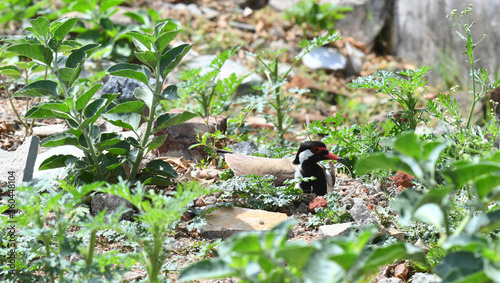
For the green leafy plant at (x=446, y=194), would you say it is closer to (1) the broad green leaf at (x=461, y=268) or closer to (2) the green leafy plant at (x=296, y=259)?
(1) the broad green leaf at (x=461, y=268)

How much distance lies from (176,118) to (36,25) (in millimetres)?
819

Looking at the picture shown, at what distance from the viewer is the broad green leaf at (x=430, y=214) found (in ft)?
5.04

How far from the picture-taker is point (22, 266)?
222 centimetres

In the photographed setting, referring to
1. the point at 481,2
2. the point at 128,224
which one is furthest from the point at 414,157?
the point at 481,2

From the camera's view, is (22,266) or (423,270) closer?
(22,266)

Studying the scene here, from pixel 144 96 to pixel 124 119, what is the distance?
0.52 feet

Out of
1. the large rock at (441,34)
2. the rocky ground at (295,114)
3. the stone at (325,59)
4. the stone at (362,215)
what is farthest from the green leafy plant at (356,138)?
the stone at (325,59)

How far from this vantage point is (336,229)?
2.62 metres

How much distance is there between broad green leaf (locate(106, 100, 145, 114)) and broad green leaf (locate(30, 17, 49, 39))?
0.51m

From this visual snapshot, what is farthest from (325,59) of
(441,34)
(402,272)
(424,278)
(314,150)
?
(424,278)

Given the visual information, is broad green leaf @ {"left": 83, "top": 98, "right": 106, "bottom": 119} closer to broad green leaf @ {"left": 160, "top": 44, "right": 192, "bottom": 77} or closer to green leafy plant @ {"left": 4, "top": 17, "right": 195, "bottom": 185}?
green leafy plant @ {"left": 4, "top": 17, "right": 195, "bottom": 185}

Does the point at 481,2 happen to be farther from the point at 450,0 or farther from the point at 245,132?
the point at 245,132

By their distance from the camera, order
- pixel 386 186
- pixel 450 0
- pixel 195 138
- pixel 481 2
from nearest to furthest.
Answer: pixel 386 186, pixel 195 138, pixel 481 2, pixel 450 0

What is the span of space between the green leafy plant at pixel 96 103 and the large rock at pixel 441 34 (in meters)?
4.33
